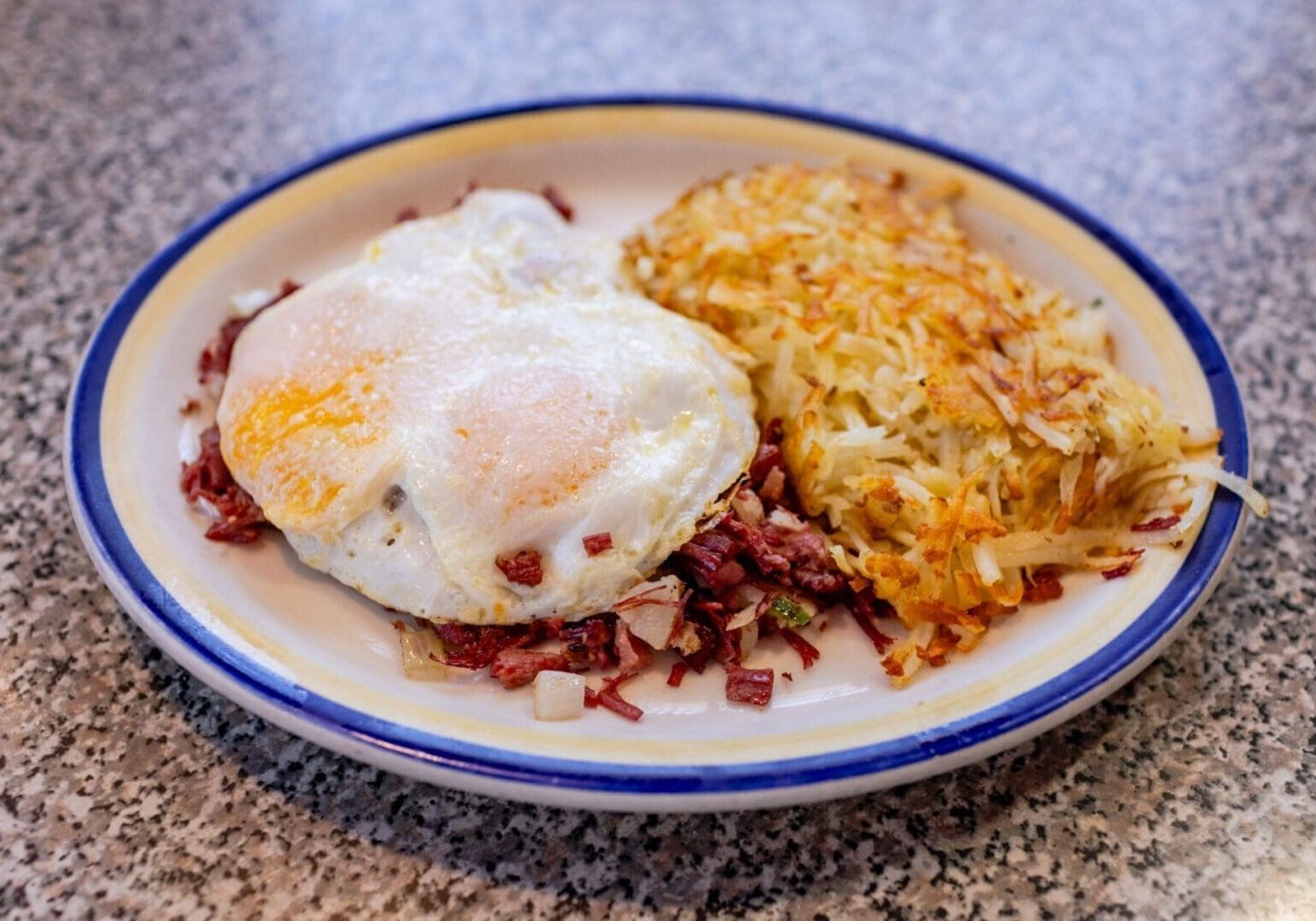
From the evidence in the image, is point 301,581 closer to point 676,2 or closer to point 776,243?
point 776,243

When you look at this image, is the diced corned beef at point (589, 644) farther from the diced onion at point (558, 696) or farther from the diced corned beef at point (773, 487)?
the diced corned beef at point (773, 487)

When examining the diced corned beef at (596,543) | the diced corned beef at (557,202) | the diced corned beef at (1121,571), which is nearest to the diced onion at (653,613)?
the diced corned beef at (596,543)

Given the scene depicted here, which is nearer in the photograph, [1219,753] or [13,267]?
[1219,753]

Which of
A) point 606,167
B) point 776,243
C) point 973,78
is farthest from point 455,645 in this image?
point 973,78

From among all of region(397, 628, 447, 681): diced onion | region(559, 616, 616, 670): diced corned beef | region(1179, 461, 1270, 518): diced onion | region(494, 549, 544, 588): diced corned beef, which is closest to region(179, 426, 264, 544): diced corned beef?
region(397, 628, 447, 681): diced onion

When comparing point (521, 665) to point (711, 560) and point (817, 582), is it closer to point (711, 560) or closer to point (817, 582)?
point (711, 560)

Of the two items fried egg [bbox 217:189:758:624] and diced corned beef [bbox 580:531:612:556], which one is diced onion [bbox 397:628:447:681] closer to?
fried egg [bbox 217:189:758:624]

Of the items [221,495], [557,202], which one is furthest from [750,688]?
[557,202]
